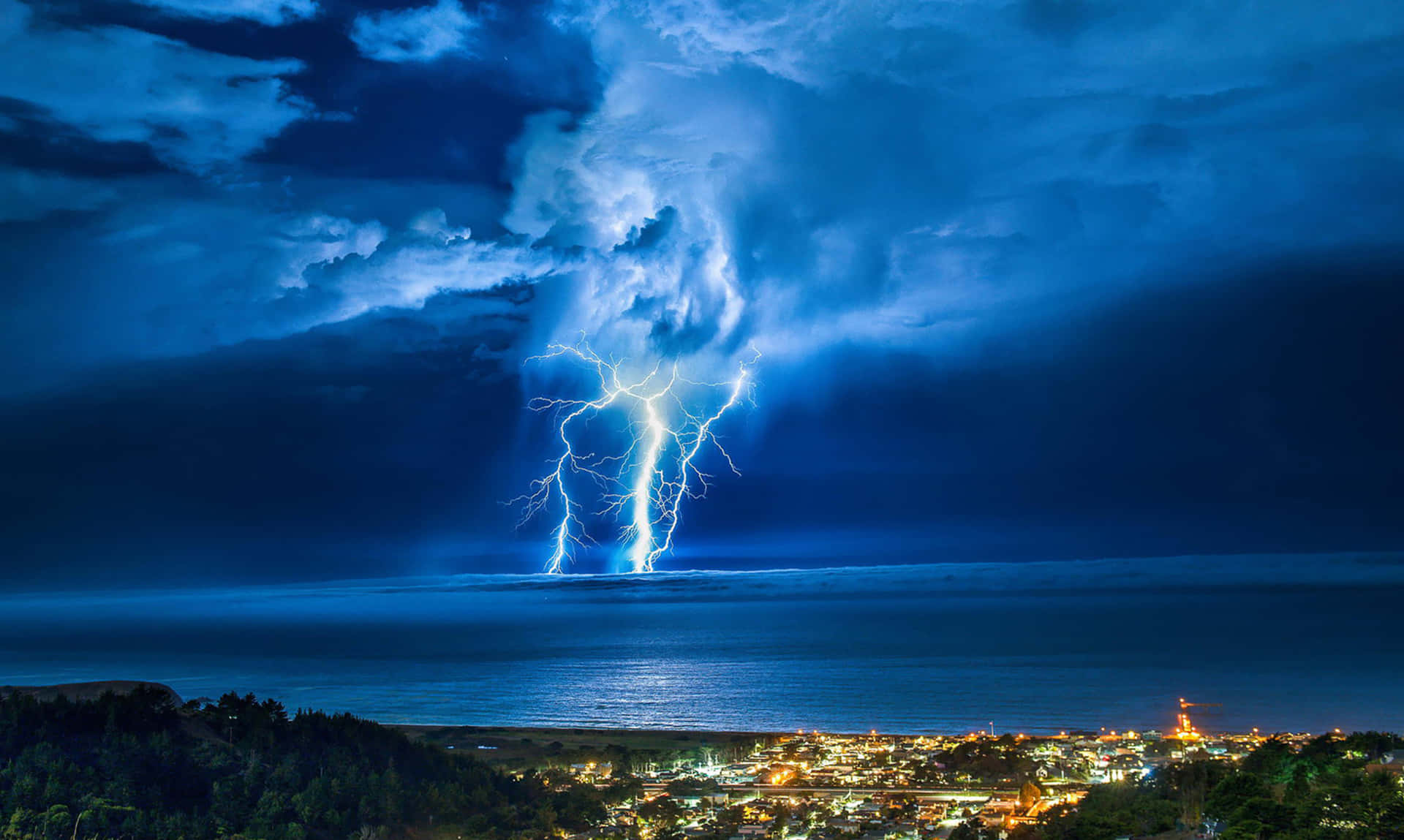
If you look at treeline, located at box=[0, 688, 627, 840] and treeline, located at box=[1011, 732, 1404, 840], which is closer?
treeline, located at box=[1011, 732, 1404, 840]

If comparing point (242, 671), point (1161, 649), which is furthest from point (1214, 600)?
point (242, 671)

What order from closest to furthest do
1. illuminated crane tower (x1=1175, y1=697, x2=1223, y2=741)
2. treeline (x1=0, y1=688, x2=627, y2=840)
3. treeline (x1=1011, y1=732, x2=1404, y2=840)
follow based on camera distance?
1. treeline (x1=1011, y1=732, x2=1404, y2=840)
2. treeline (x1=0, y1=688, x2=627, y2=840)
3. illuminated crane tower (x1=1175, y1=697, x2=1223, y2=741)

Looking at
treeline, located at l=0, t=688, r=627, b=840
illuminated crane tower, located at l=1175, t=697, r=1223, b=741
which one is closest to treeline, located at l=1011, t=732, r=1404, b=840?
illuminated crane tower, located at l=1175, t=697, r=1223, b=741

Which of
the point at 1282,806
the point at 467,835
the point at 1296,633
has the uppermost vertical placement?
the point at 1296,633

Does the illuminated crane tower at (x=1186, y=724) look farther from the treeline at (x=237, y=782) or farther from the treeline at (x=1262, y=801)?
the treeline at (x=237, y=782)

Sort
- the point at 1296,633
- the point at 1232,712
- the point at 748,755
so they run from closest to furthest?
the point at 748,755
the point at 1232,712
the point at 1296,633

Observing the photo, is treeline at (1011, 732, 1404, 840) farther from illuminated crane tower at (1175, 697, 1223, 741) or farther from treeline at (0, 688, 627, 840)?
treeline at (0, 688, 627, 840)

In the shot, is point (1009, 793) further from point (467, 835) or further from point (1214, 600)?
point (1214, 600)
